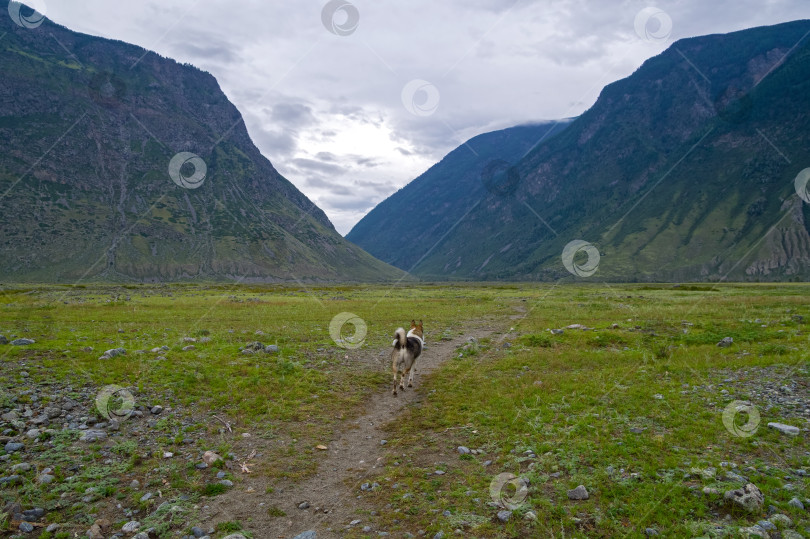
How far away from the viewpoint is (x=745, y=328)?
872 inches

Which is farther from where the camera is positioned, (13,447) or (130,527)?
(13,447)

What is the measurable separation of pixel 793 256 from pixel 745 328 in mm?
225316

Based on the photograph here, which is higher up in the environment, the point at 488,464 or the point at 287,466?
the point at 488,464

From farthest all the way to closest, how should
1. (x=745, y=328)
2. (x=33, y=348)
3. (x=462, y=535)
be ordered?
(x=745, y=328) < (x=33, y=348) < (x=462, y=535)

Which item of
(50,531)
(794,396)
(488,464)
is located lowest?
(50,531)

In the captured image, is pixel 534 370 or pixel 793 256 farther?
pixel 793 256

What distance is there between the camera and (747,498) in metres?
6.50

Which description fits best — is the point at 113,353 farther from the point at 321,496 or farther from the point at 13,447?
the point at 321,496

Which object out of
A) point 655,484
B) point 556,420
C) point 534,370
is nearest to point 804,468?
point 655,484

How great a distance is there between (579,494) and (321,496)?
16.3 ft

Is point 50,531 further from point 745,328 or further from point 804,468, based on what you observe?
point 745,328

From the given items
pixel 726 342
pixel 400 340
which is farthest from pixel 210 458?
pixel 726 342

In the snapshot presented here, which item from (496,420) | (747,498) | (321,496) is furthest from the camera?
(496,420)

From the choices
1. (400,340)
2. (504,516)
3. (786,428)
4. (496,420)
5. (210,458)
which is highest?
(786,428)
